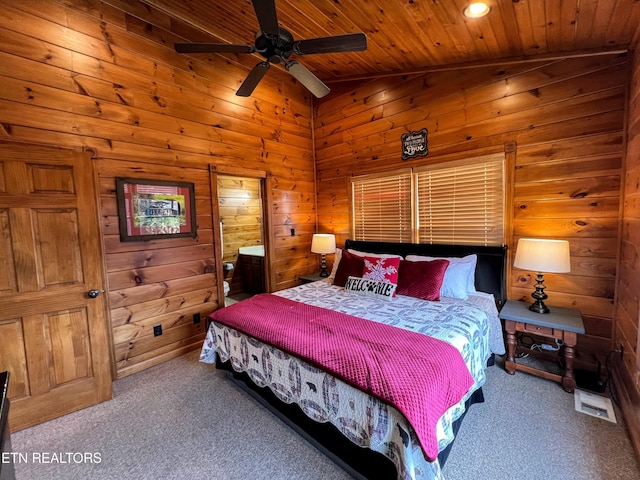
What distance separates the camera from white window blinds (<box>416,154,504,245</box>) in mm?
2959

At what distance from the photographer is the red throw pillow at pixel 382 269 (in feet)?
9.44

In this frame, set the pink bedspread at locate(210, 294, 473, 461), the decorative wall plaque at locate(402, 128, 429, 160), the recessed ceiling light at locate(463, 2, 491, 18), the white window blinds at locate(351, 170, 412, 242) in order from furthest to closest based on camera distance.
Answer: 1. the white window blinds at locate(351, 170, 412, 242)
2. the decorative wall plaque at locate(402, 128, 429, 160)
3. the recessed ceiling light at locate(463, 2, 491, 18)
4. the pink bedspread at locate(210, 294, 473, 461)

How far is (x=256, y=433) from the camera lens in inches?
77.9

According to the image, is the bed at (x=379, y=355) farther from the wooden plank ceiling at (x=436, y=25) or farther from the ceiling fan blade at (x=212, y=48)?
the ceiling fan blade at (x=212, y=48)

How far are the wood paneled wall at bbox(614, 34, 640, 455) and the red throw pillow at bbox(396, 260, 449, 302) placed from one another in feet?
4.11

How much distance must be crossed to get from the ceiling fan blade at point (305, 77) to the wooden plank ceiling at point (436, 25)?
1.67 ft

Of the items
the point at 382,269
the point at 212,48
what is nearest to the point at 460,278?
the point at 382,269

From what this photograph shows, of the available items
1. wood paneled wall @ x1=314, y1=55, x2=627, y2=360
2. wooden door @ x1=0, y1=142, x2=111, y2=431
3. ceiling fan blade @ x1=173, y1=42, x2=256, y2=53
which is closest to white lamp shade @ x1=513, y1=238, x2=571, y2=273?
wood paneled wall @ x1=314, y1=55, x2=627, y2=360

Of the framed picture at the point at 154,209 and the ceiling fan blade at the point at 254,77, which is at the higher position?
the ceiling fan blade at the point at 254,77

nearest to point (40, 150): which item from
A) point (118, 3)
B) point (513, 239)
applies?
point (118, 3)

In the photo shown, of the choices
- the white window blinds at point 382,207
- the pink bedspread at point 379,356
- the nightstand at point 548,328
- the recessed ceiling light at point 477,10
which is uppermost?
the recessed ceiling light at point 477,10

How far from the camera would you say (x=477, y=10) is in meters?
1.99

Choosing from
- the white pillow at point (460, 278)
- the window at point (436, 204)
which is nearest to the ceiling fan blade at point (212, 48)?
the window at point (436, 204)

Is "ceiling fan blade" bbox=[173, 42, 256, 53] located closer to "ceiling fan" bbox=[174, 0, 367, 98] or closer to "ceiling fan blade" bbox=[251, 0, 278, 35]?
"ceiling fan" bbox=[174, 0, 367, 98]
